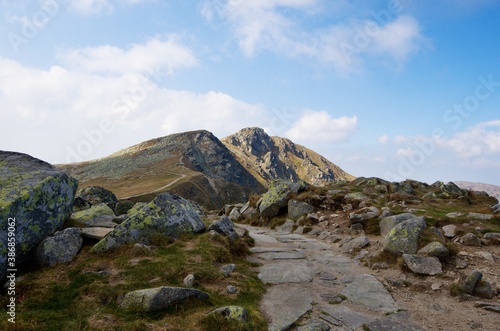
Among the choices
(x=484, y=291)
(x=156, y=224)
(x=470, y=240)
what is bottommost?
(x=484, y=291)

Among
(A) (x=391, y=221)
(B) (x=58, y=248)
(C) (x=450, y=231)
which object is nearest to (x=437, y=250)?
(C) (x=450, y=231)

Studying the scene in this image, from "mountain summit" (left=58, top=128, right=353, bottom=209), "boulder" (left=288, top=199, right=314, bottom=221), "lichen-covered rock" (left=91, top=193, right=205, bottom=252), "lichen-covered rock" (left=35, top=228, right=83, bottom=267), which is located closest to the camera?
"lichen-covered rock" (left=35, top=228, right=83, bottom=267)

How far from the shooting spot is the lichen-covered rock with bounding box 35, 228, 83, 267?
421 inches

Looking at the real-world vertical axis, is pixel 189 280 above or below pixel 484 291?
above

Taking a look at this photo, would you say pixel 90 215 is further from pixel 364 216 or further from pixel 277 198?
pixel 364 216

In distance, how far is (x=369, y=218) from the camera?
1853 cm

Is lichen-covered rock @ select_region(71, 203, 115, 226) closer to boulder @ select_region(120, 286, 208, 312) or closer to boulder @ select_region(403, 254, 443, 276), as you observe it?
boulder @ select_region(120, 286, 208, 312)

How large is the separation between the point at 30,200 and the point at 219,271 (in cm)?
713

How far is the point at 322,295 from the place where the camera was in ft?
33.6

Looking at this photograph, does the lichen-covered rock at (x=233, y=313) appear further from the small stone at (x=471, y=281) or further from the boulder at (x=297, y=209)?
the boulder at (x=297, y=209)

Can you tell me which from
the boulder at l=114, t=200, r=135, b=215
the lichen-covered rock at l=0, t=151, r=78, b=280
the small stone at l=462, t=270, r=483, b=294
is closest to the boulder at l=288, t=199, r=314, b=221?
the boulder at l=114, t=200, r=135, b=215

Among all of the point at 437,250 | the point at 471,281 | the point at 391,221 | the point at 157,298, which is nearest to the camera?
the point at 157,298

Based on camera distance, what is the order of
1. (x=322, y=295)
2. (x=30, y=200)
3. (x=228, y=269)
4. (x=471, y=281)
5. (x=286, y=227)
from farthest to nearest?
(x=286, y=227), (x=228, y=269), (x=30, y=200), (x=322, y=295), (x=471, y=281)

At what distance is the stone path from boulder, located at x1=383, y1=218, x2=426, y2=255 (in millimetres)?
1670
